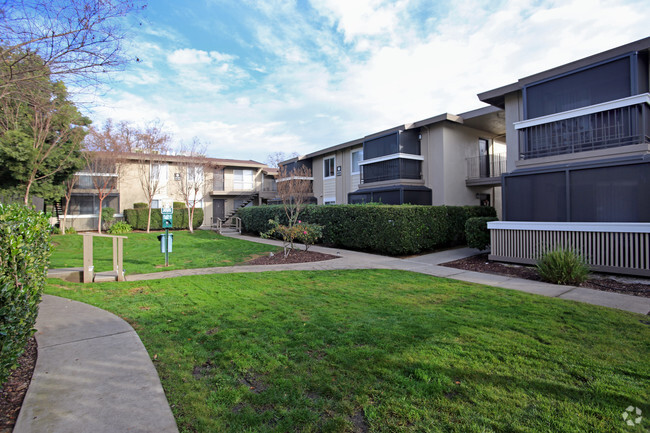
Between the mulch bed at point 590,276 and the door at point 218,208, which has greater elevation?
the door at point 218,208

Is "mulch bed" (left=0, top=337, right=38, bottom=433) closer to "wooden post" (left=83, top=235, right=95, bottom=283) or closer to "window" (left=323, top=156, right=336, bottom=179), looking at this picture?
"wooden post" (left=83, top=235, right=95, bottom=283)

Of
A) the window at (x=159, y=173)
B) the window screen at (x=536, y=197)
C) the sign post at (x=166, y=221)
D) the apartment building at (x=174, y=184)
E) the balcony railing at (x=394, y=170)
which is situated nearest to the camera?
the window screen at (x=536, y=197)

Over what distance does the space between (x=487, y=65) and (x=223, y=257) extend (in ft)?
39.7

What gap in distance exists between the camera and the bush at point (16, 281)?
8.38 feet

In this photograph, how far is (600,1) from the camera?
7809 mm

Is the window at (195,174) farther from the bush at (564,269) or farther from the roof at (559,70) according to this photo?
the bush at (564,269)

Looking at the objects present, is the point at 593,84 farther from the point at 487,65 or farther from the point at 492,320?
the point at 492,320

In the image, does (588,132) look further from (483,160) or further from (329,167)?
(329,167)

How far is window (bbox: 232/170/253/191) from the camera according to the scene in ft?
101

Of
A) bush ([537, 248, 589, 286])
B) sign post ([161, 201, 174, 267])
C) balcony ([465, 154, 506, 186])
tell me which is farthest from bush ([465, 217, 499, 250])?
sign post ([161, 201, 174, 267])

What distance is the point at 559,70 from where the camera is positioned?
10867 millimetres

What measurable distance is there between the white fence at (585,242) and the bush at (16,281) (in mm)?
10455

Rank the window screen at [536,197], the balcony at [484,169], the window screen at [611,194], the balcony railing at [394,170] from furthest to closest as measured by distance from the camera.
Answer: the balcony at [484,169] → the balcony railing at [394,170] → the window screen at [536,197] → the window screen at [611,194]

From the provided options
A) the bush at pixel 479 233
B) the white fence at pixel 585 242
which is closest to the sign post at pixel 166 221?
the bush at pixel 479 233
